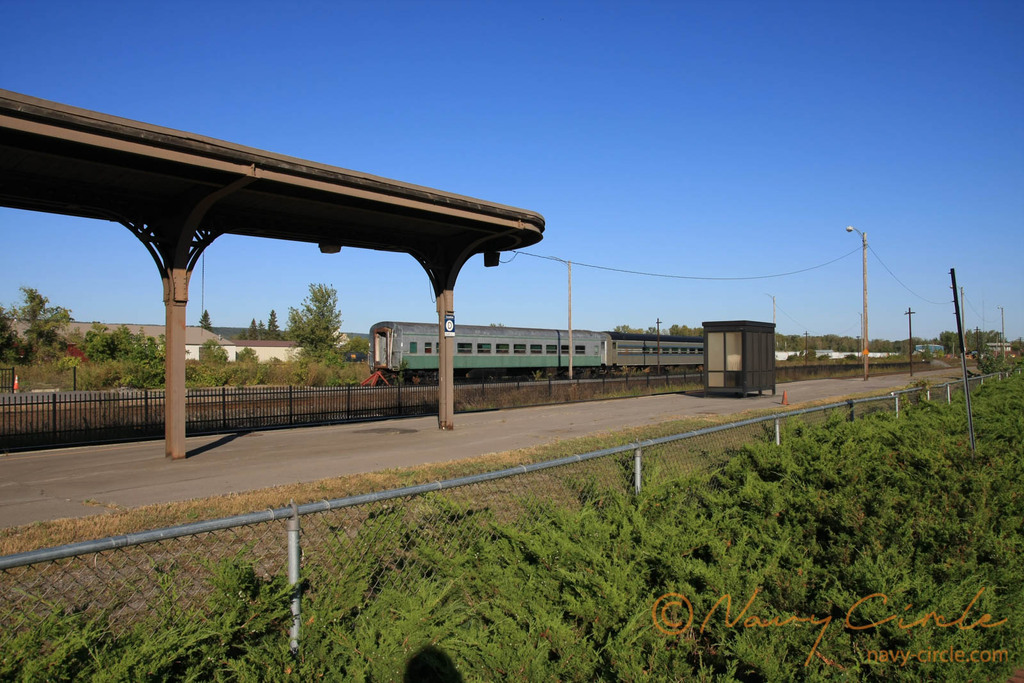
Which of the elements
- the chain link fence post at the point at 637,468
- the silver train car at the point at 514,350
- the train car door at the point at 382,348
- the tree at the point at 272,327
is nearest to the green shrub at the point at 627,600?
the chain link fence post at the point at 637,468

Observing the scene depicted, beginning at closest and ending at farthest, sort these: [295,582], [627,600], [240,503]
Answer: [295,582] → [627,600] → [240,503]

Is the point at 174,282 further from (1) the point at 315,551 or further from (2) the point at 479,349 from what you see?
(2) the point at 479,349

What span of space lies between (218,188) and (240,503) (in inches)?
239

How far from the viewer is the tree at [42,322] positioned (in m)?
43.8

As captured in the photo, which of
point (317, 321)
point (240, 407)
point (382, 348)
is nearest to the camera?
point (240, 407)

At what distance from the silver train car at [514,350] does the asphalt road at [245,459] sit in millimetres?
16000

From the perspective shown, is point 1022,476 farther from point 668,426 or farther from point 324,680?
point 668,426

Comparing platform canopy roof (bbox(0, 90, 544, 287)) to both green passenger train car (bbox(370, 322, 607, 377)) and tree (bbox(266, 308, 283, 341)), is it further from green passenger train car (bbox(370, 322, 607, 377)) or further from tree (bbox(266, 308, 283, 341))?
tree (bbox(266, 308, 283, 341))

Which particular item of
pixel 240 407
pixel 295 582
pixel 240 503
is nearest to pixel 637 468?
pixel 295 582

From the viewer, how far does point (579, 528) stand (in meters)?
4.76

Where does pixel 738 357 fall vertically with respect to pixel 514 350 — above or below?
below

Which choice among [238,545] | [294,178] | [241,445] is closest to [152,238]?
[294,178]

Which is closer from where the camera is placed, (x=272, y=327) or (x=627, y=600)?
(x=627, y=600)

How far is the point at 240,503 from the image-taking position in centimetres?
847
